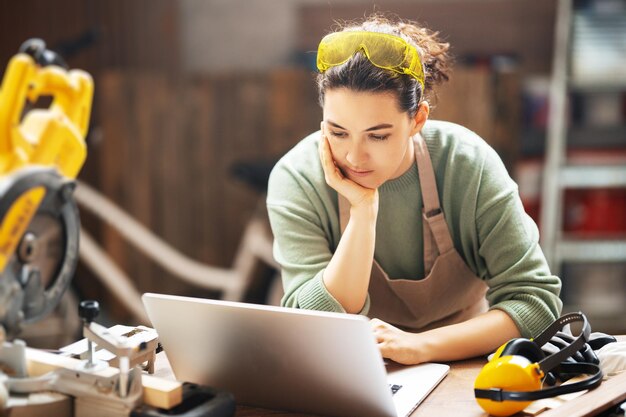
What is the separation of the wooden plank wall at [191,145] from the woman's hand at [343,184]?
7.36 ft

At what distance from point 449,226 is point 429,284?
13cm

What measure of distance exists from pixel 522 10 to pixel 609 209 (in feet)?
3.34

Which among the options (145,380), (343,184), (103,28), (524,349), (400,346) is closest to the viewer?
(145,380)

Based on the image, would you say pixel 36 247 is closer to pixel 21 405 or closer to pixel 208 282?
pixel 21 405

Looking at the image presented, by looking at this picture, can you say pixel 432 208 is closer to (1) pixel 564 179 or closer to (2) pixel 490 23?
(1) pixel 564 179

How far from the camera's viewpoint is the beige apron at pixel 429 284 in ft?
5.84

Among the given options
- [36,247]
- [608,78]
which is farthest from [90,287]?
[36,247]

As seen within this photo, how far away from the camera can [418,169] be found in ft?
5.89

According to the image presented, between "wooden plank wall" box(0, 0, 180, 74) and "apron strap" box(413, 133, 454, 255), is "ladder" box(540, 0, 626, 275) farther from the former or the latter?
"apron strap" box(413, 133, 454, 255)

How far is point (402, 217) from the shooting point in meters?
1.81

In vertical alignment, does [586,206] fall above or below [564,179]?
below

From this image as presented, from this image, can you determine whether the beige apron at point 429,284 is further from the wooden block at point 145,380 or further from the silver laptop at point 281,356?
the wooden block at point 145,380

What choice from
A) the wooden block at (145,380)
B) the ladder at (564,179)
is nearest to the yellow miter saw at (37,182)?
the wooden block at (145,380)

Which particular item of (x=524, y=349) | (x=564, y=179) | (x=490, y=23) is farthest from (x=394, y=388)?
(x=490, y=23)
